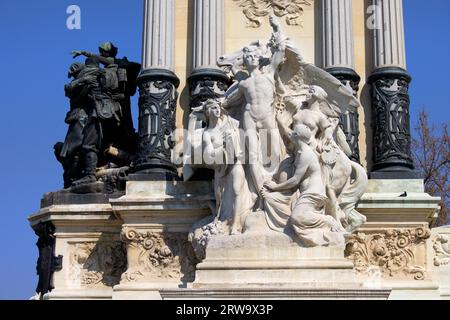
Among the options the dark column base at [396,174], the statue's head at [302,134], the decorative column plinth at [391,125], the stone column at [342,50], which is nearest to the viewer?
the statue's head at [302,134]

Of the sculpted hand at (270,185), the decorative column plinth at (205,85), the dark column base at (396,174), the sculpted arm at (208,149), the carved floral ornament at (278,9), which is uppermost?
the carved floral ornament at (278,9)

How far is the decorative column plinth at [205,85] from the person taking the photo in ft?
56.7

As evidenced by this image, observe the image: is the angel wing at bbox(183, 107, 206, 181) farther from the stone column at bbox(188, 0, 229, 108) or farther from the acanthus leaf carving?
the acanthus leaf carving

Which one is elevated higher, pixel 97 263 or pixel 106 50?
pixel 106 50

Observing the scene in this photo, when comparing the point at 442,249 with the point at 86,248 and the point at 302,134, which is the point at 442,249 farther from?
the point at 86,248

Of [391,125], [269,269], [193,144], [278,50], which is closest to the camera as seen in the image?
[269,269]

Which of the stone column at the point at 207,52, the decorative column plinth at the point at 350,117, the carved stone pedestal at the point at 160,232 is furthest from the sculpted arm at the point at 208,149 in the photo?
the decorative column plinth at the point at 350,117

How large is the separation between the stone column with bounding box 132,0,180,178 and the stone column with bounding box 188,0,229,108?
0.43 meters

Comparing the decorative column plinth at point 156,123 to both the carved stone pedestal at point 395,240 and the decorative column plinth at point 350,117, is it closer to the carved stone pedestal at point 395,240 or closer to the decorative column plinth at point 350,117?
the decorative column plinth at point 350,117

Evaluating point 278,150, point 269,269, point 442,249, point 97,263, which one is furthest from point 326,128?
point 97,263

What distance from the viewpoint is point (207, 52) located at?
17.6 m

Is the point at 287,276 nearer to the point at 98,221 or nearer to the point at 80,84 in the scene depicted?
the point at 98,221

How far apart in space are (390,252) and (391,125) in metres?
2.30
